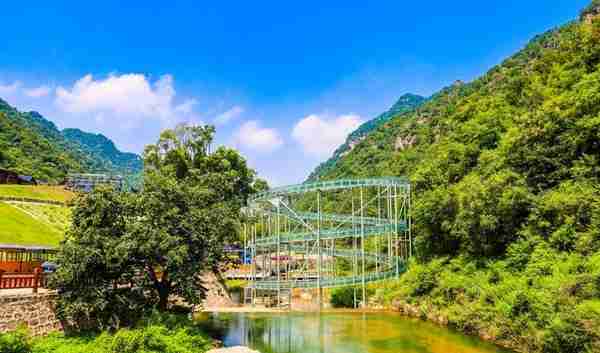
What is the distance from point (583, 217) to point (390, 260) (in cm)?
1845

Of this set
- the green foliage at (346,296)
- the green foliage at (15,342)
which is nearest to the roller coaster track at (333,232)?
the green foliage at (346,296)

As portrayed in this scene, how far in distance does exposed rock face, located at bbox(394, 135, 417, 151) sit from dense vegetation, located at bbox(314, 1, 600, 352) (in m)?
45.3

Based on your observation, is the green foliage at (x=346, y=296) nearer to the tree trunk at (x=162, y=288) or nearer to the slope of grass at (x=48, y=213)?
the tree trunk at (x=162, y=288)

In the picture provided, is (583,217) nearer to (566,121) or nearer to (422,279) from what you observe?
(566,121)

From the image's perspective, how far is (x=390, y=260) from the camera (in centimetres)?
3678

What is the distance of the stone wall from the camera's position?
14.3 meters

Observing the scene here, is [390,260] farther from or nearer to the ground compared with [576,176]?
nearer to the ground

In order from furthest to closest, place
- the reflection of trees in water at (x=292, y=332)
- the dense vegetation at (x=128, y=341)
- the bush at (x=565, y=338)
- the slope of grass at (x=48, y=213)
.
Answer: the slope of grass at (x=48, y=213)
the reflection of trees in water at (x=292, y=332)
the bush at (x=565, y=338)
the dense vegetation at (x=128, y=341)

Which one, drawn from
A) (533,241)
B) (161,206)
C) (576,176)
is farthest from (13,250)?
(576,176)

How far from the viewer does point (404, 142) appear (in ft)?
290

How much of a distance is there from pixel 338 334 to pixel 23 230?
30226 millimetres

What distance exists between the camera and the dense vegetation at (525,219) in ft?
56.5

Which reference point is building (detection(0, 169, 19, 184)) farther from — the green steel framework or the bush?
the bush

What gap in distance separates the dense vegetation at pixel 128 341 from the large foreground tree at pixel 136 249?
1267mm
